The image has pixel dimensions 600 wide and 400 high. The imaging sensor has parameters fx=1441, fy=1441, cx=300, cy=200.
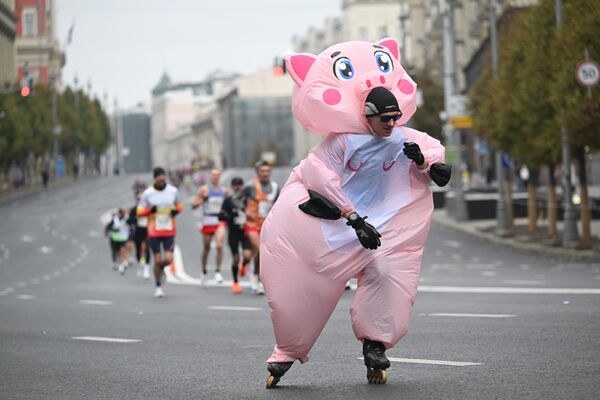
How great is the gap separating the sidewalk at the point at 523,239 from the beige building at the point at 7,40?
59.5 meters

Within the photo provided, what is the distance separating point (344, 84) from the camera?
373 inches

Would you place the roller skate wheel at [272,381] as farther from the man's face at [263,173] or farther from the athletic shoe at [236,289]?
the athletic shoe at [236,289]

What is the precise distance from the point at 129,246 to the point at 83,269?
1.24 m

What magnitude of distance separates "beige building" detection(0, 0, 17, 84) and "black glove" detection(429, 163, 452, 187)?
96.6 m

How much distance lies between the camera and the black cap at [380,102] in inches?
362

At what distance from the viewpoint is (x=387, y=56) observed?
9648 mm

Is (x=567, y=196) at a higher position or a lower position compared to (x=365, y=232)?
lower

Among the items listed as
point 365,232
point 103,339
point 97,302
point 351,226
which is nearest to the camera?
point 365,232

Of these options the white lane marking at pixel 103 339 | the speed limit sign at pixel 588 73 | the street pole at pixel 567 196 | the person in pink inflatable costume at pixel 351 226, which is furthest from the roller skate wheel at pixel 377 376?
the street pole at pixel 567 196

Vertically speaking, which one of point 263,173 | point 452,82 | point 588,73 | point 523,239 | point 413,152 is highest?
point 452,82

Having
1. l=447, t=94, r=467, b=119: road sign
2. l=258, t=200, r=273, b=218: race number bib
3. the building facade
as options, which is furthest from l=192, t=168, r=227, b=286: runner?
the building facade

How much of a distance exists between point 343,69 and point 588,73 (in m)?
17.3

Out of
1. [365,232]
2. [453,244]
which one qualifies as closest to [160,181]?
[365,232]

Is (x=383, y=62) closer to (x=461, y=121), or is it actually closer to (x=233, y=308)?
(x=233, y=308)
